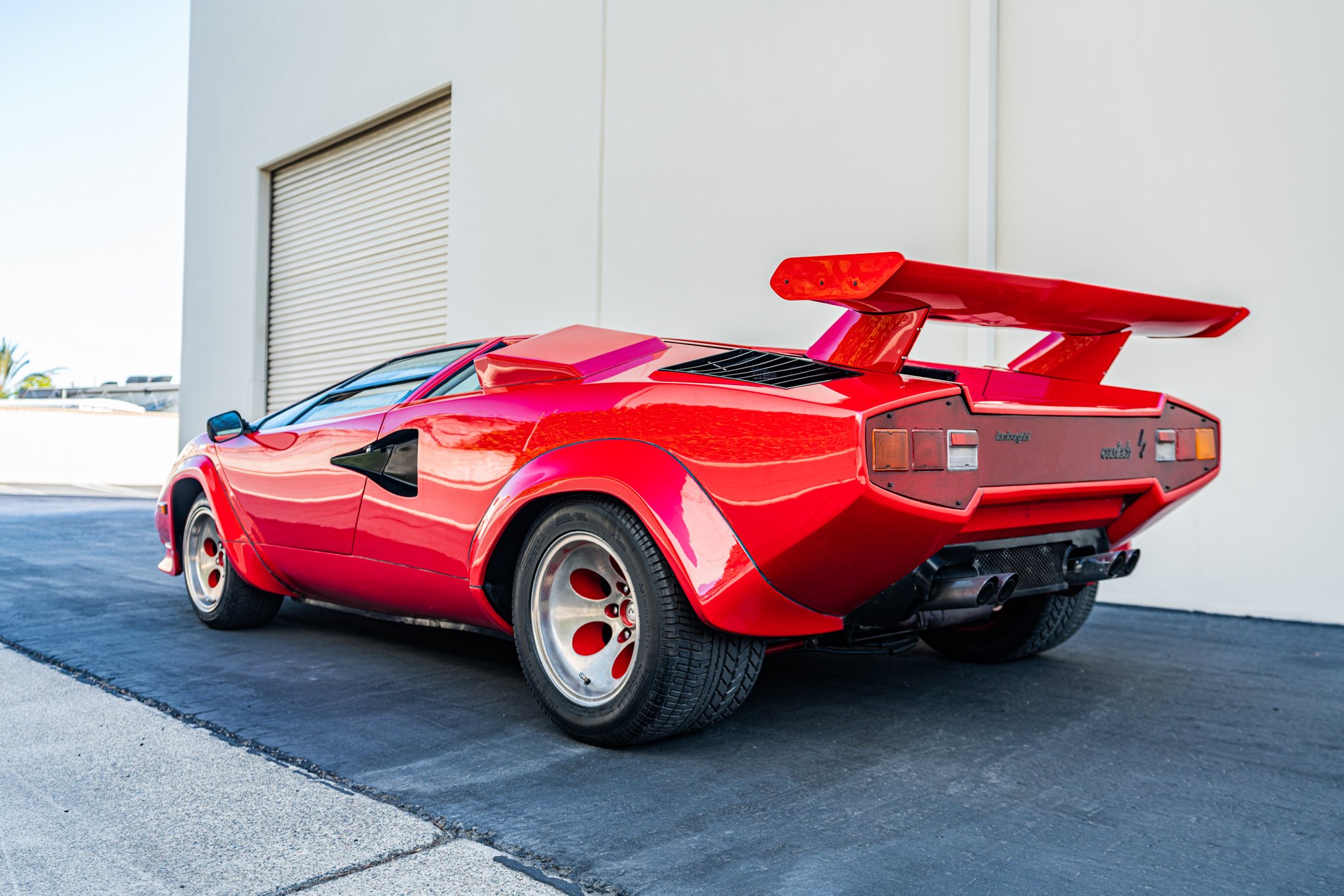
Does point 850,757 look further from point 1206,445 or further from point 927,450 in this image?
point 1206,445

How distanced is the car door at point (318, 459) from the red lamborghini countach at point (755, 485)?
0.03 m

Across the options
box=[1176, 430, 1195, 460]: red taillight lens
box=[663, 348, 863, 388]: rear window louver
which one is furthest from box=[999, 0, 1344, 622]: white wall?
box=[663, 348, 863, 388]: rear window louver

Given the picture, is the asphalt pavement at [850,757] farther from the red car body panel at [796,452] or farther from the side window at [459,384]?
the side window at [459,384]

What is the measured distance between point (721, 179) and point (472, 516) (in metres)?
4.68

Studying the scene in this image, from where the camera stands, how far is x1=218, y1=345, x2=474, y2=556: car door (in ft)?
11.3

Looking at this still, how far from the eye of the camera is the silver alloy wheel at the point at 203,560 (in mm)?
4262

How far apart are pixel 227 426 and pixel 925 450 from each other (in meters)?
3.15

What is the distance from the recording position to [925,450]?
216 centimetres

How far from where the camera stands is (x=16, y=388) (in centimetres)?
4362

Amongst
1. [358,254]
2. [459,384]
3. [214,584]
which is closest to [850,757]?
[459,384]

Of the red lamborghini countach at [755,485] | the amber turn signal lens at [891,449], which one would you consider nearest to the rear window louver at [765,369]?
the red lamborghini countach at [755,485]

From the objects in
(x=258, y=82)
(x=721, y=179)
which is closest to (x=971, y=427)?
(x=721, y=179)

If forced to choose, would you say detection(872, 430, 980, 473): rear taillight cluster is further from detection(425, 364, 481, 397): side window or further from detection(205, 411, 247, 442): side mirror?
detection(205, 411, 247, 442): side mirror

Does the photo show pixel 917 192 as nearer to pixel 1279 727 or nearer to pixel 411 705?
pixel 1279 727
